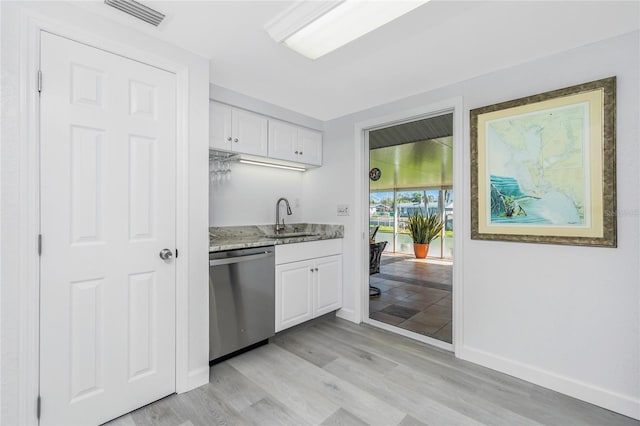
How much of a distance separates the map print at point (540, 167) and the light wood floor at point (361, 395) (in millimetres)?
1176

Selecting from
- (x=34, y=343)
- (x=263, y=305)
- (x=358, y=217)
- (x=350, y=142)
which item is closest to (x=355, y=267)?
(x=358, y=217)

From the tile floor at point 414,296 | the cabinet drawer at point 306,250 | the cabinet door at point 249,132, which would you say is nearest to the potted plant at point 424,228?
the tile floor at point 414,296

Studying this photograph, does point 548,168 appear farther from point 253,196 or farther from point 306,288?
point 253,196

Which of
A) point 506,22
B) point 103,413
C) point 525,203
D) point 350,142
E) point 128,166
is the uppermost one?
point 506,22

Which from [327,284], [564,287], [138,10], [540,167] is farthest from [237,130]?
[564,287]

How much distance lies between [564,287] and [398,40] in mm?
2006

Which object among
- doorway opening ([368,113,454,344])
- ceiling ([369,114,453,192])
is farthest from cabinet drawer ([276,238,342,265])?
ceiling ([369,114,453,192])

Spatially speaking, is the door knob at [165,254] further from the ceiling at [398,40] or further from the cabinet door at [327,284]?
the cabinet door at [327,284]

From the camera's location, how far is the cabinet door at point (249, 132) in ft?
8.71

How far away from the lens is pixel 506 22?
65.1 inches

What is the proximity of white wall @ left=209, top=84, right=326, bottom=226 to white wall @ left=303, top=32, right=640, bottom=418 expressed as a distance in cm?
156

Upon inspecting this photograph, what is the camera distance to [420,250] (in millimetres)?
5320

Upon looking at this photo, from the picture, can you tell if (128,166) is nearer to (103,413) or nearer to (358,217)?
(103,413)

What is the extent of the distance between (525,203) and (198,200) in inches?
93.3
